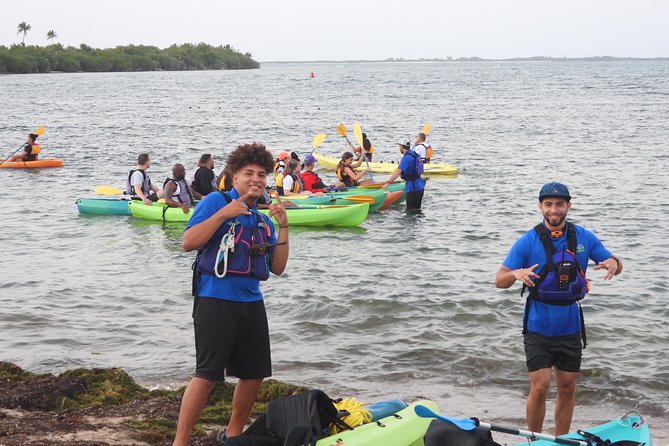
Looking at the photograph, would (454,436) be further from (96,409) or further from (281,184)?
(281,184)

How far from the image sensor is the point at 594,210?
656 inches

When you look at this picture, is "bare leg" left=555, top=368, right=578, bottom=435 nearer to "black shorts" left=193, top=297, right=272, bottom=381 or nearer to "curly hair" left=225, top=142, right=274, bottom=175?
"black shorts" left=193, top=297, right=272, bottom=381

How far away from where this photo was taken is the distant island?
105 metres

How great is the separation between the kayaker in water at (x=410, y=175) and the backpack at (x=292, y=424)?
10.6 m

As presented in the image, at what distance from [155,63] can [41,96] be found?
7278 centimetres

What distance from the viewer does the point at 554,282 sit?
5020 mm

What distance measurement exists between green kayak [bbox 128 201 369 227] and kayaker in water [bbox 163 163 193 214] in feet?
0.48

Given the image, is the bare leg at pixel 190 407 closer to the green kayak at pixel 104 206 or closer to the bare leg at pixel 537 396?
the bare leg at pixel 537 396

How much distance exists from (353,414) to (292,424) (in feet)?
1.75

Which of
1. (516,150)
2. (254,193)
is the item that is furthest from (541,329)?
(516,150)

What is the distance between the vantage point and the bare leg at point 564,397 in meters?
5.18

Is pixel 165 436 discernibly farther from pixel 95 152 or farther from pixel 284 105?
pixel 284 105

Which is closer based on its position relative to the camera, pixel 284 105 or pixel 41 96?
pixel 284 105

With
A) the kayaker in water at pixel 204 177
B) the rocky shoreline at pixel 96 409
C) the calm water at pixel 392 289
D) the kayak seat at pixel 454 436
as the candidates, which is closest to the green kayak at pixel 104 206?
the calm water at pixel 392 289
